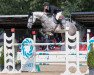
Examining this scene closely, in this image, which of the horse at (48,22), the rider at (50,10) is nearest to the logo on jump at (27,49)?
the horse at (48,22)

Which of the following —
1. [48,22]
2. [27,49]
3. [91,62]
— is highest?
[48,22]

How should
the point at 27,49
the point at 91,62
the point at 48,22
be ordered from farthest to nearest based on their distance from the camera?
the point at 27,49 < the point at 48,22 < the point at 91,62

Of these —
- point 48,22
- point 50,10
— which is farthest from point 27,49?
point 50,10

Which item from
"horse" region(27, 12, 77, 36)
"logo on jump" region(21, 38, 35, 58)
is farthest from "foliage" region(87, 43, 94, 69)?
"logo on jump" region(21, 38, 35, 58)

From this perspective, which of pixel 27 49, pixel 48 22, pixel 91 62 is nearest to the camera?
pixel 91 62

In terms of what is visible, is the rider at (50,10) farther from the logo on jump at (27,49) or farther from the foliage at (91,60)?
the foliage at (91,60)

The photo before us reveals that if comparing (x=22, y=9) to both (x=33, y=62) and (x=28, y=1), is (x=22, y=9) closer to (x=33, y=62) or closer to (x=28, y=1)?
(x=28, y=1)

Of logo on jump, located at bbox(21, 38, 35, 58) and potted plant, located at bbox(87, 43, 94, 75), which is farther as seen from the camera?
logo on jump, located at bbox(21, 38, 35, 58)

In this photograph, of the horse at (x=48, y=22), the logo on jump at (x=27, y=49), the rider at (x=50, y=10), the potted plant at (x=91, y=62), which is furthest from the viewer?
the logo on jump at (x=27, y=49)

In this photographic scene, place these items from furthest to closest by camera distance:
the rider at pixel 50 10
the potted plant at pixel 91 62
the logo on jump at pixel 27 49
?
1. the logo on jump at pixel 27 49
2. the rider at pixel 50 10
3. the potted plant at pixel 91 62

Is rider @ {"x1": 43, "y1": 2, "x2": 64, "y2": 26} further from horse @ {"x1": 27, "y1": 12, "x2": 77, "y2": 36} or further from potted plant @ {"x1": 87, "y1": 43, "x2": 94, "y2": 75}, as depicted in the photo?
potted plant @ {"x1": 87, "y1": 43, "x2": 94, "y2": 75}

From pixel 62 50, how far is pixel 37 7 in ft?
48.4

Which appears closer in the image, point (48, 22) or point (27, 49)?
point (48, 22)

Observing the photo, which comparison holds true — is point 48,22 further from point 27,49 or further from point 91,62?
point 91,62
